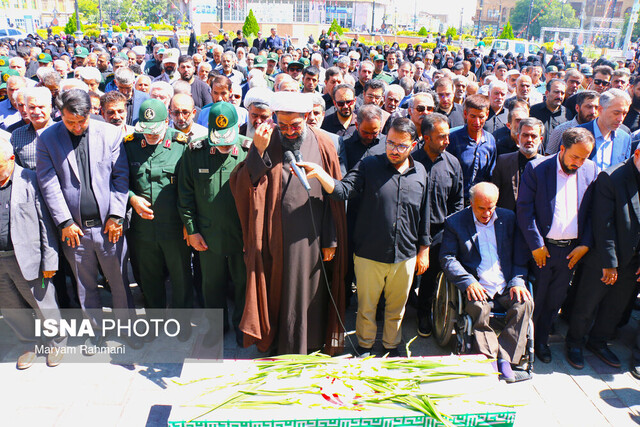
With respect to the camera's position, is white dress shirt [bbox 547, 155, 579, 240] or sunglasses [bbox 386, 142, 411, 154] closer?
sunglasses [bbox 386, 142, 411, 154]

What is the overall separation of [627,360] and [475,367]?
6.83 ft

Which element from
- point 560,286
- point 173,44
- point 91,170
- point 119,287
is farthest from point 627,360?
point 173,44

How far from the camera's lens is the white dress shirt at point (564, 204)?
3.93 metres

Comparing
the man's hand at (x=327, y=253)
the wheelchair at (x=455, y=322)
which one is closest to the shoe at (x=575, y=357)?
the wheelchair at (x=455, y=322)

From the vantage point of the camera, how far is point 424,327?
457 cm

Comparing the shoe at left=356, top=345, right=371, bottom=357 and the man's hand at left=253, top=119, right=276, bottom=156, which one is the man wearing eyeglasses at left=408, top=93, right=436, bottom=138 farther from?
the shoe at left=356, top=345, right=371, bottom=357

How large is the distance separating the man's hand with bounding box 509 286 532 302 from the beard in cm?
195

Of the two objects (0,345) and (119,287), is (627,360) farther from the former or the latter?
(0,345)

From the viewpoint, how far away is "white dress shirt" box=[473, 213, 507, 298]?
3.93 metres

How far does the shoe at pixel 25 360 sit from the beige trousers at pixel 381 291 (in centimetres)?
265

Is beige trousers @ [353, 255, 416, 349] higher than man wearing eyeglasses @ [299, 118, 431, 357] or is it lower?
lower

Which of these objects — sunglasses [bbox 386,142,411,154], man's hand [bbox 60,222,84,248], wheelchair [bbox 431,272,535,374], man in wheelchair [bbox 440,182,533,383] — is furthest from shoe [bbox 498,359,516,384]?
man's hand [bbox 60,222,84,248]

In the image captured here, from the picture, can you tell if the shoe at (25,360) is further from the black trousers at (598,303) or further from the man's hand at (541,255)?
the black trousers at (598,303)

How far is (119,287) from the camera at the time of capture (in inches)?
165
